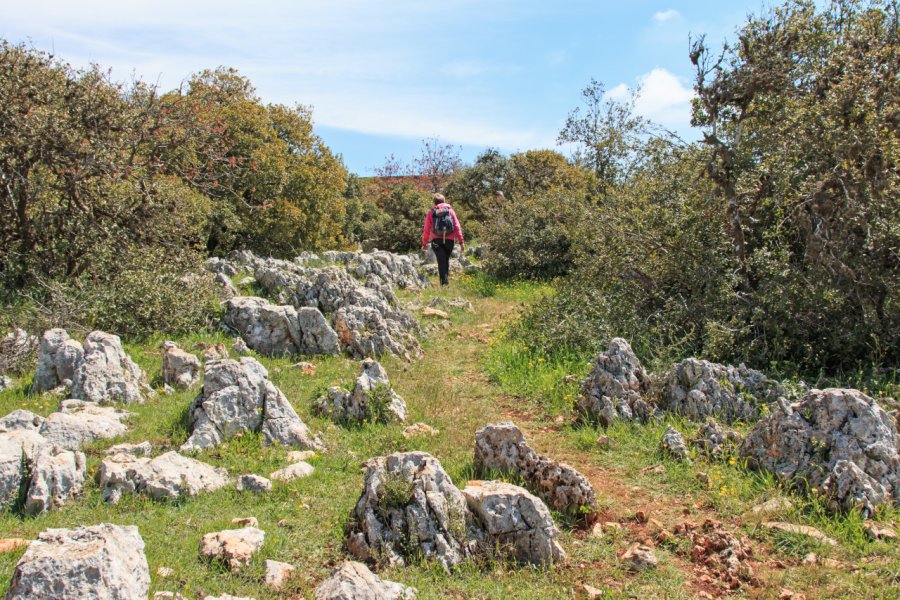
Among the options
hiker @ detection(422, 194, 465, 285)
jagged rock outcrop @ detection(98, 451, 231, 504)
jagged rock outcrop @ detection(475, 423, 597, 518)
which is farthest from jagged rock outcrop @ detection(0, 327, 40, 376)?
hiker @ detection(422, 194, 465, 285)

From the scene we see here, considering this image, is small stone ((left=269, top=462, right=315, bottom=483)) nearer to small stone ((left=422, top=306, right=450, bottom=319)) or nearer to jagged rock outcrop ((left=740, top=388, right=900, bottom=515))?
jagged rock outcrop ((left=740, top=388, right=900, bottom=515))

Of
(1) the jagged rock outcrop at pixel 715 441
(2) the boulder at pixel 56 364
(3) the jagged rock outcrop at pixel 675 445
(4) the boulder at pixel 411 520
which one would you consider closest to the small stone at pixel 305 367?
(2) the boulder at pixel 56 364

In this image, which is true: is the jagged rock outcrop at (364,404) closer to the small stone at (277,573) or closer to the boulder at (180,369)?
the boulder at (180,369)

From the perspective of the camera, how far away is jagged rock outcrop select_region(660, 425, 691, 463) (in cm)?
590

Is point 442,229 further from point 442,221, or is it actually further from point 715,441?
point 715,441

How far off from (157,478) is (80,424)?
149 centimetres

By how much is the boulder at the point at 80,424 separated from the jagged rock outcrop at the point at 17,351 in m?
1.75

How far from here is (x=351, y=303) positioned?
1083 centimetres

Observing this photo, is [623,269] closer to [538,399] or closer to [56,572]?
[538,399]

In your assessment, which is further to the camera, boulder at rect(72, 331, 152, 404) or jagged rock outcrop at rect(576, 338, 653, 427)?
jagged rock outcrop at rect(576, 338, 653, 427)

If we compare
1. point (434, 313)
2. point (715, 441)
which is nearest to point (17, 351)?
point (434, 313)

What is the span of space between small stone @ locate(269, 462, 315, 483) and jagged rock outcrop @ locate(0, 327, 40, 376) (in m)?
4.21

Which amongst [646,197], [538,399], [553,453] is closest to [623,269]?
[646,197]

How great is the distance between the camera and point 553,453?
6504mm
